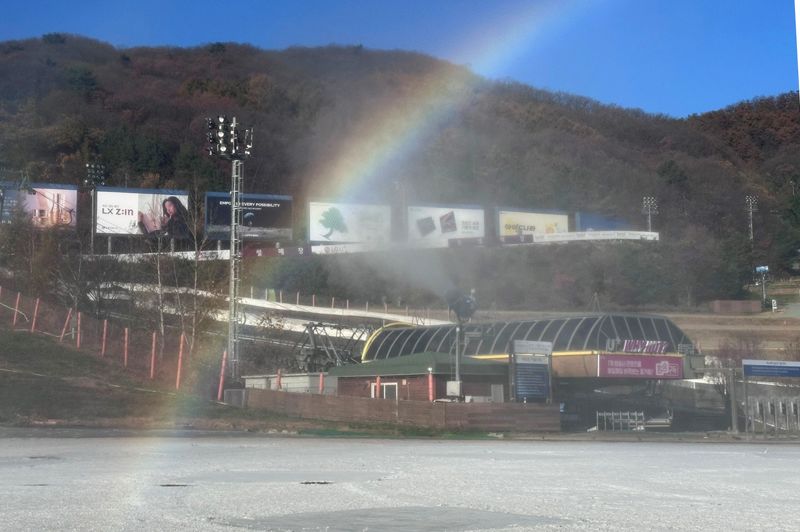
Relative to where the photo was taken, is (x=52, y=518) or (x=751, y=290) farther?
(x=751, y=290)

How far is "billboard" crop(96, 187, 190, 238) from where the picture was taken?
79.8 m

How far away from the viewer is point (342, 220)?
284ft

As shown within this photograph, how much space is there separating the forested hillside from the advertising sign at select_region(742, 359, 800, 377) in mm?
45226

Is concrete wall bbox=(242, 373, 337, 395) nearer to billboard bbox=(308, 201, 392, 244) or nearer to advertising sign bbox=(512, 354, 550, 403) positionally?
advertising sign bbox=(512, 354, 550, 403)

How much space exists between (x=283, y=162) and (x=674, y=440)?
101 metres

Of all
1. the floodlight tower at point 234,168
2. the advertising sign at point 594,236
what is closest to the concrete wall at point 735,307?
the advertising sign at point 594,236

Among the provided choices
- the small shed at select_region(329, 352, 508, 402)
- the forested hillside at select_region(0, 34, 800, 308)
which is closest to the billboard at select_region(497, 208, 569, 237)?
the forested hillside at select_region(0, 34, 800, 308)

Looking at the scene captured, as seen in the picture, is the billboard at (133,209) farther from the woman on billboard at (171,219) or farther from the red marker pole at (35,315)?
the red marker pole at (35,315)

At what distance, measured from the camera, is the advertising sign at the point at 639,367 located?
3825 cm

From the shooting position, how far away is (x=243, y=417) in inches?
1133

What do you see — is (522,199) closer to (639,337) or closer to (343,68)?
(639,337)

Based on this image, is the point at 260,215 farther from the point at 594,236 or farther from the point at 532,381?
the point at 532,381

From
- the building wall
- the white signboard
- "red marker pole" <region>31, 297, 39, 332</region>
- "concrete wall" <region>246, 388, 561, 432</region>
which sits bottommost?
"concrete wall" <region>246, 388, 561, 432</region>

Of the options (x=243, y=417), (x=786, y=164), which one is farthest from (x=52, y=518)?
(x=786, y=164)
